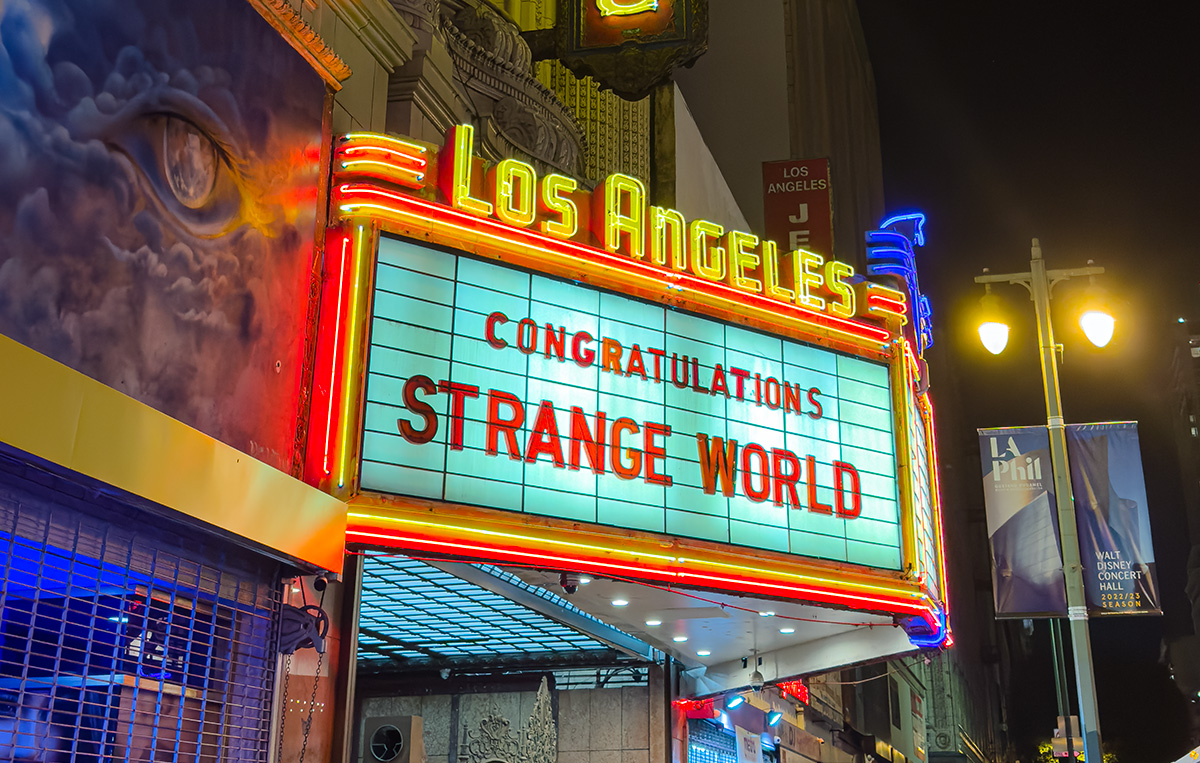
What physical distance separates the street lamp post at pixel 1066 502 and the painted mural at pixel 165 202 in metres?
9.92

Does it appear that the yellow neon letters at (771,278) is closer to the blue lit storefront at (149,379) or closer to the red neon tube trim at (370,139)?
the red neon tube trim at (370,139)

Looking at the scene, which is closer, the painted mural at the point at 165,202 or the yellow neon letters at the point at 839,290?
the painted mural at the point at 165,202

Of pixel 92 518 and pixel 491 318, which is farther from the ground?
pixel 491 318

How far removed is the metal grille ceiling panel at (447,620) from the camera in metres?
14.5

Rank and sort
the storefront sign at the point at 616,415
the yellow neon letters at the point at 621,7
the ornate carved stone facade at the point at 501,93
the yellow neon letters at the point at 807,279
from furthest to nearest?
the yellow neon letters at the point at 621,7 → the ornate carved stone facade at the point at 501,93 → the yellow neon letters at the point at 807,279 → the storefront sign at the point at 616,415

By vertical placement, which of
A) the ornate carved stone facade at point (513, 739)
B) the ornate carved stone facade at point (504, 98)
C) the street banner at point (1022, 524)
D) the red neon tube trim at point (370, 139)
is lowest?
the ornate carved stone facade at point (513, 739)

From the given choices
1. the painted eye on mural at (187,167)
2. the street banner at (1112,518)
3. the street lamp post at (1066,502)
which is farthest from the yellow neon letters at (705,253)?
the painted eye on mural at (187,167)

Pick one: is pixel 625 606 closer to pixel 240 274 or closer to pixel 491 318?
pixel 491 318

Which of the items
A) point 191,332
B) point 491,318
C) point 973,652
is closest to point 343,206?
point 491,318

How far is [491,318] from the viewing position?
12.5 metres

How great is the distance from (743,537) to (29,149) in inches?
348

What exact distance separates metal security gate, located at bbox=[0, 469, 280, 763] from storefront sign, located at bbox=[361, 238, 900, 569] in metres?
2.16

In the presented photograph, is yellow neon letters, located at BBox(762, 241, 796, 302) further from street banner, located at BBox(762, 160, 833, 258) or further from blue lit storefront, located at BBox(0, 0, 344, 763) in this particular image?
street banner, located at BBox(762, 160, 833, 258)

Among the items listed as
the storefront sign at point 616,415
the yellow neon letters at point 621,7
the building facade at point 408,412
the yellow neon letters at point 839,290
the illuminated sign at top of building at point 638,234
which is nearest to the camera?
the building facade at point 408,412
